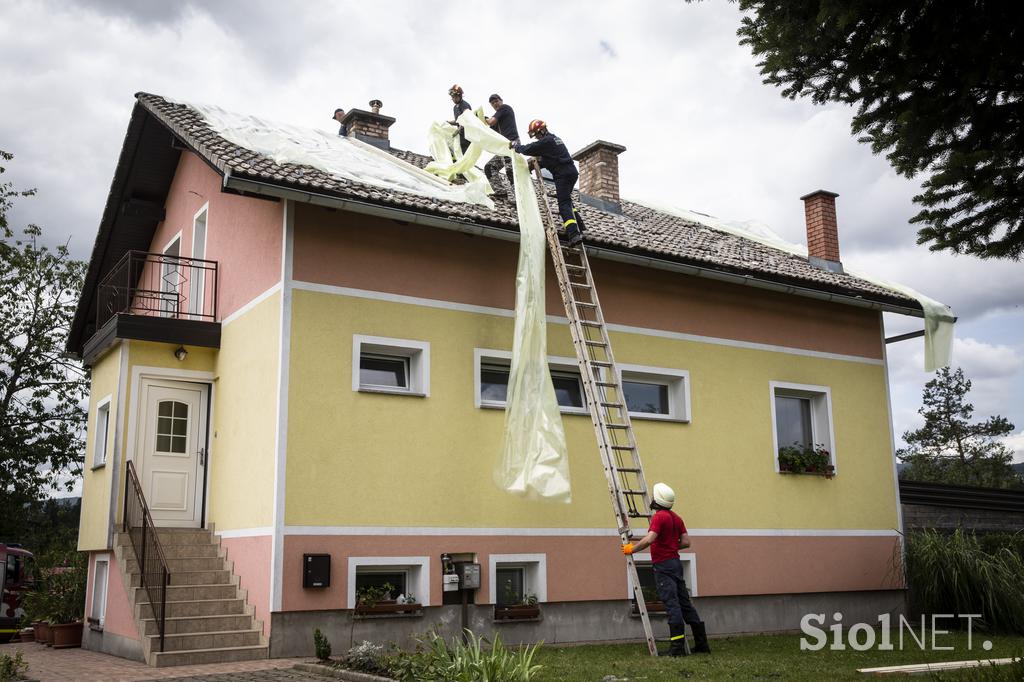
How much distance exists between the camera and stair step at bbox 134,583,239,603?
10.3 metres

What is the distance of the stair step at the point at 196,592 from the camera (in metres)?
10.3

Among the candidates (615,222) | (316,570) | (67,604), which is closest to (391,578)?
(316,570)

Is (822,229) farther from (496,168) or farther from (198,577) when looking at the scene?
(198,577)

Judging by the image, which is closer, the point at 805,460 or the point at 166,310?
the point at 166,310

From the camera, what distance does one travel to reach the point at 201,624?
32.8ft

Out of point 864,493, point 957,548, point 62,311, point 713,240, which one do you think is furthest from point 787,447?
point 62,311

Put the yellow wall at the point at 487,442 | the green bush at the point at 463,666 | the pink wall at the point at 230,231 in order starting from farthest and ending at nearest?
the pink wall at the point at 230,231 → the yellow wall at the point at 487,442 → the green bush at the point at 463,666

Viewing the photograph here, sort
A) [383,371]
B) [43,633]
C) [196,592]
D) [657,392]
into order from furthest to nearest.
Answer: [43,633], [657,392], [383,371], [196,592]

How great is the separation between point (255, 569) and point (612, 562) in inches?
166

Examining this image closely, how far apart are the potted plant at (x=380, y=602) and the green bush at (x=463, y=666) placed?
209cm

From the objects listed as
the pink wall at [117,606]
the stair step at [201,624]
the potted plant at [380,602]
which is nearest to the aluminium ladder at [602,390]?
the potted plant at [380,602]

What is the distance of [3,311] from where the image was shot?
27.7 m

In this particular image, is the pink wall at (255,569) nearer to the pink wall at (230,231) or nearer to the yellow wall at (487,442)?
the yellow wall at (487,442)

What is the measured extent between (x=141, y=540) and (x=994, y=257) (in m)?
9.19
